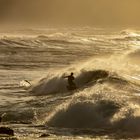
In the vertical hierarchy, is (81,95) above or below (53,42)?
below

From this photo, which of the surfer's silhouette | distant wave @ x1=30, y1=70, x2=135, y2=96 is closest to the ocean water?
distant wave @ x1=30, y1=70, x2=135, y2=96

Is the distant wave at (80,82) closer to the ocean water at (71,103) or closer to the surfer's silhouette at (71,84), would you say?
the ocean water at (71,103)

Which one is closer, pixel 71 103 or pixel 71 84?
pixel 71 103

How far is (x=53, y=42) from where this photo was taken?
50219 mm

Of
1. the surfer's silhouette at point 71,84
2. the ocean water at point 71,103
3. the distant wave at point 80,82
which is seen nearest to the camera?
the ocean water at point 71,103

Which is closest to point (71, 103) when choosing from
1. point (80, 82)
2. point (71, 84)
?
point (71, 84)

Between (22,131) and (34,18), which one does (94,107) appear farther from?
(34,18)

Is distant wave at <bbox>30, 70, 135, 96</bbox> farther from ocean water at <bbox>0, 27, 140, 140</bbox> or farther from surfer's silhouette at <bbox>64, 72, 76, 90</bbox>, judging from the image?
surfer's silhouette at <bbox>64, 72, 76, 90</bbox>

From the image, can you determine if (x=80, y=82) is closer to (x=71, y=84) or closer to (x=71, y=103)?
(x=71, y=84)

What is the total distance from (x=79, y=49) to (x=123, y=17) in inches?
3065

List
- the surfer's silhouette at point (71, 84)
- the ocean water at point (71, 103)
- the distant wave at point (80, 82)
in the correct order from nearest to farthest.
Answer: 1. the ocean water at point (71, 103)
2. the distant wave at point (80, 82)
3. the surfer's silhouette at point (71, 84)

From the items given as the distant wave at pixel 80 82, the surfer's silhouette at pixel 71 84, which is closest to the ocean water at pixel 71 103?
the distant wave at pixel 80 82

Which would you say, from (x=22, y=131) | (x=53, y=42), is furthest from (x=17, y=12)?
(x=22, y=131)

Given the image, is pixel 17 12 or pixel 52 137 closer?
pixel 52 137
